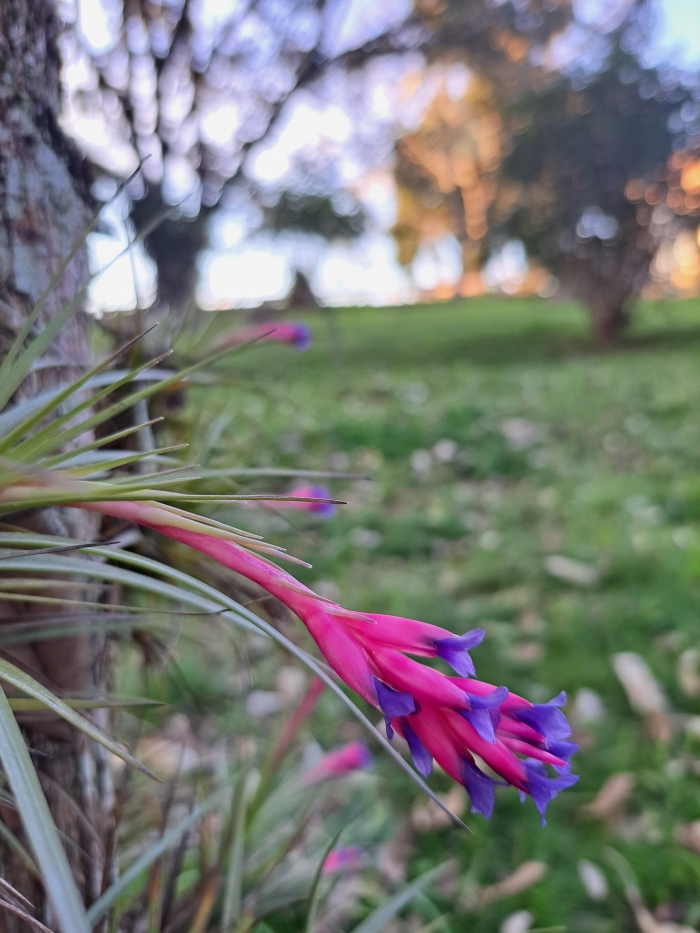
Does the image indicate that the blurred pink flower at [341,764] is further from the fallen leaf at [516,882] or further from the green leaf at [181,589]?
the green leaf at [181,589]

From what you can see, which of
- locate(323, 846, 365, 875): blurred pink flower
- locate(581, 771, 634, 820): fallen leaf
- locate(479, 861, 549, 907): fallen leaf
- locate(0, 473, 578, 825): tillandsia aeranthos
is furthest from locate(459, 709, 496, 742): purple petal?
locate(581, 771, 634, 820): fallen leaf

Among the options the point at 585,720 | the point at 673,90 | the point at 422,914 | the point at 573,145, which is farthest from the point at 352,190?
the point at 422,914

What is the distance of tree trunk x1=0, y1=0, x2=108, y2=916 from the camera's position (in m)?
0.81

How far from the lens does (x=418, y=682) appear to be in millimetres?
448

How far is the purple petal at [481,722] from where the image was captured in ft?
1.43

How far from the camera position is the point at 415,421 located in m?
3.85

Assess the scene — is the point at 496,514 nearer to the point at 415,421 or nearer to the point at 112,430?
the point at 415,421

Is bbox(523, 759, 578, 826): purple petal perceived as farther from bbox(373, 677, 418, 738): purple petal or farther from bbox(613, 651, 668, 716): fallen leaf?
bbox(613, 651, 668, 716): fallen leaf

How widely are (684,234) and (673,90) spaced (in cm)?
143

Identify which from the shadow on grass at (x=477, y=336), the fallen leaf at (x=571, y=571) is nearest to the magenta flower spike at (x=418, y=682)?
the fallen leaf at (x=571, y=571)

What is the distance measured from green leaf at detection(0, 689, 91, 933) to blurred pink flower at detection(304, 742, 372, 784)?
36.2 inches

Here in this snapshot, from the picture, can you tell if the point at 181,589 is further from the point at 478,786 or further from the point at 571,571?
the point at 571,571

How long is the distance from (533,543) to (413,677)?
2.18 meters

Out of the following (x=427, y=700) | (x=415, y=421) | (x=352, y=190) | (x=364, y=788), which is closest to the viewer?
(x=427, y=700)
